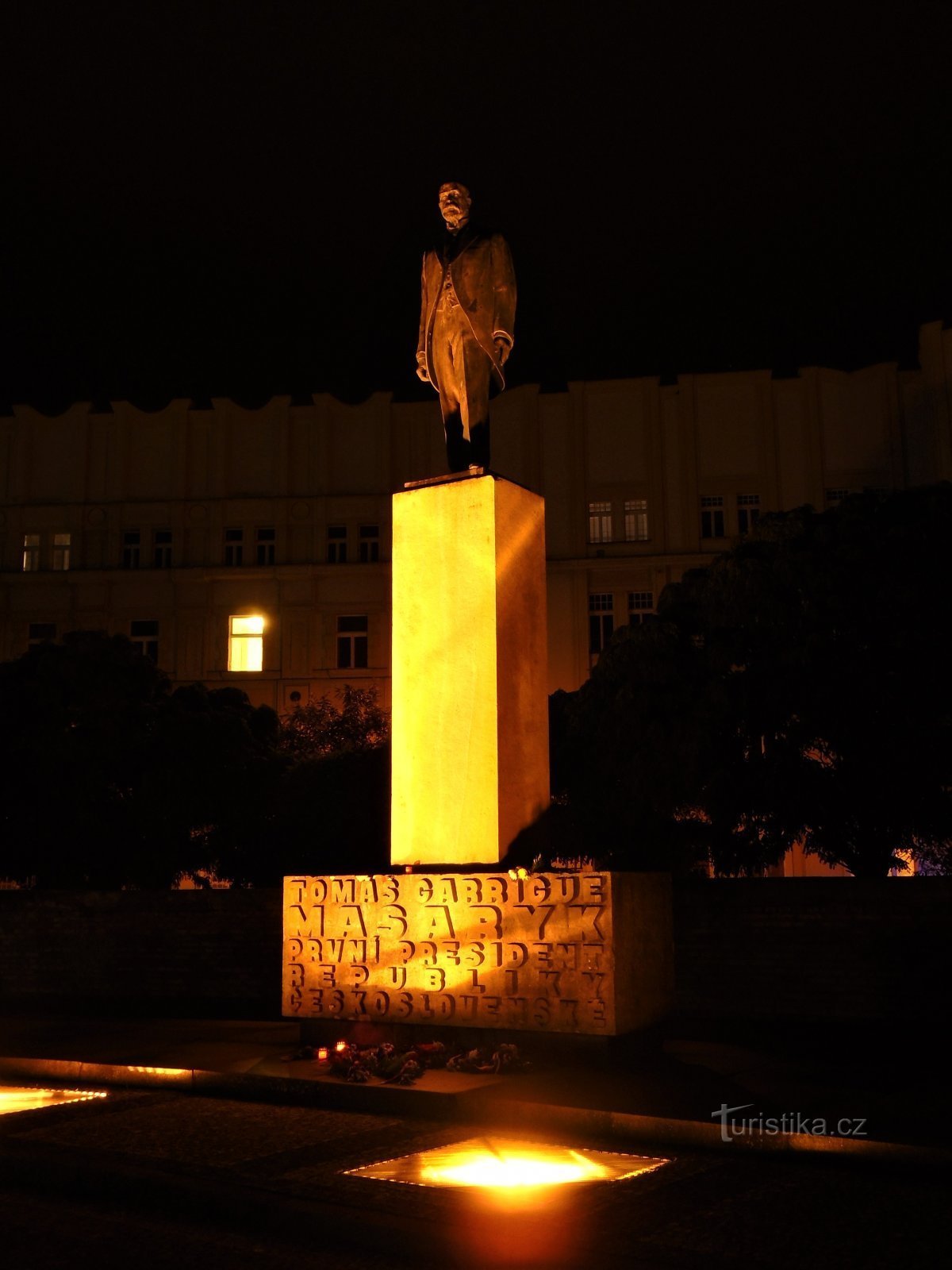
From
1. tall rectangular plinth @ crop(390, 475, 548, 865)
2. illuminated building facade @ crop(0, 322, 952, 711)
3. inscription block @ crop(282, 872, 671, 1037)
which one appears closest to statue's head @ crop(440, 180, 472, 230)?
tall rectangular plinth @ crop(390, 475, 548, 865)

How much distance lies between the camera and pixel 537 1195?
562 centimetres

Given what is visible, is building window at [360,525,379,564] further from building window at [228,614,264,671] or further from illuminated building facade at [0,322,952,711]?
building window at [228,614,264,671]

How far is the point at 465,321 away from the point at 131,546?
30.7 metres

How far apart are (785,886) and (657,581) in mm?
24248

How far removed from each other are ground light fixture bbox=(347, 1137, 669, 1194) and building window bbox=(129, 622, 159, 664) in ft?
107

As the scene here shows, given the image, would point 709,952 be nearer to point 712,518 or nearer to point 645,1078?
point 645,1078

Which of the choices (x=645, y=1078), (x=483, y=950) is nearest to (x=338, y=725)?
(x=483, y=950)

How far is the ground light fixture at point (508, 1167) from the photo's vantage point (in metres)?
5.85

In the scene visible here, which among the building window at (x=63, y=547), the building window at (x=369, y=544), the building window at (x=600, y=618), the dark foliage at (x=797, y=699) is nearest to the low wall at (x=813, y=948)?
the dark foliage at (x=797, y=699)

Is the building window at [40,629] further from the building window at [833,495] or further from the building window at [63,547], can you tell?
the building window at [833,495]

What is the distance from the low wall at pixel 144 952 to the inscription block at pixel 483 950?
5.77m

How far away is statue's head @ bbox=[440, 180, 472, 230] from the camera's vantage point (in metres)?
9.78

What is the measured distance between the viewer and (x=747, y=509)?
3659 centimetres

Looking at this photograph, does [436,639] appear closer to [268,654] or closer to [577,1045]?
[577,1045]
